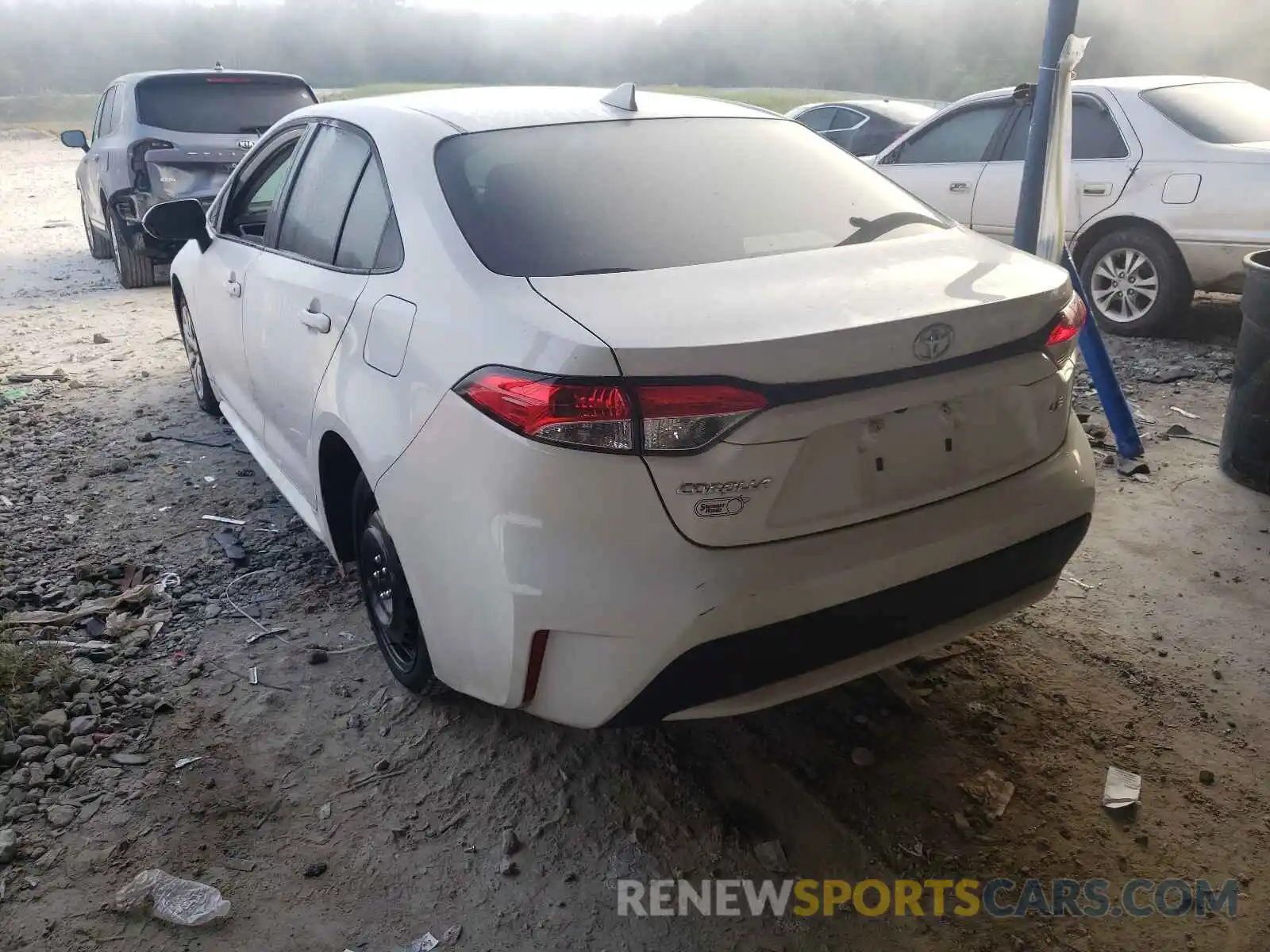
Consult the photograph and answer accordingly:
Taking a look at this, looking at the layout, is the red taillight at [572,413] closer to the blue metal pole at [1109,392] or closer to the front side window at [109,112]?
the blue metal pole at [1109,392]

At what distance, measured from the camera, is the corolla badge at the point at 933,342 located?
2.09 meters

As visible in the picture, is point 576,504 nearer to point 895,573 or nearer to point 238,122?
point 895,573

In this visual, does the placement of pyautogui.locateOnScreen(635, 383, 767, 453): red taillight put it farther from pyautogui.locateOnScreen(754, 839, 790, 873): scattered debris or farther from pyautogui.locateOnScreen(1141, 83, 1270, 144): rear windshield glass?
pyautogui.locateOnScreen(1141, 83, 1270, 144): rear windshield glass

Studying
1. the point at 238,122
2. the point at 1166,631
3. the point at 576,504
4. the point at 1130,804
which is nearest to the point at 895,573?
the point at 576,504

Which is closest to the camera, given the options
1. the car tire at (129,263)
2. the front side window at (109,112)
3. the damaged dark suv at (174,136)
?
the damaged dark suv at (174,136)

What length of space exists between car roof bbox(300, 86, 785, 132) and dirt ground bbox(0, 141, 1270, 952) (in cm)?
163

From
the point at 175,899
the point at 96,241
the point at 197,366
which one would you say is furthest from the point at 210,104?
the point at 175,899

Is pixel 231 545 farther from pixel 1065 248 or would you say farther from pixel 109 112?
pixel 109 112

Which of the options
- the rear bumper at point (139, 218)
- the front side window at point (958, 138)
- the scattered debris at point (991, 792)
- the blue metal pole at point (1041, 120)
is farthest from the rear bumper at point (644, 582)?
the rear bumper at point (139, 218)

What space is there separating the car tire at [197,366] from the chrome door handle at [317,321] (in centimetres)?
229

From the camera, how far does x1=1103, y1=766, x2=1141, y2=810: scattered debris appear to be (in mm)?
2475

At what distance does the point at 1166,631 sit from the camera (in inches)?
127

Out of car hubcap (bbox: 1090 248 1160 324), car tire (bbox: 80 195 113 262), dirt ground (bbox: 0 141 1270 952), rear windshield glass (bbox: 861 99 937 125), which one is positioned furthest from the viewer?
rear windshield glass (bbox: 861 99 937 125)

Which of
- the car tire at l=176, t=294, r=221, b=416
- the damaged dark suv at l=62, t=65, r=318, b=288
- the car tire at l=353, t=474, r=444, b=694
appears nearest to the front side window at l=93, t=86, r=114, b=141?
the damaged dark suv at l=62, t=65, r=318, b=288
